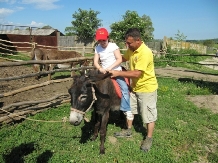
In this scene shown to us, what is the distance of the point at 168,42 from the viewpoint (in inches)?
765

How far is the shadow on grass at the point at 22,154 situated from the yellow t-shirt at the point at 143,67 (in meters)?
2.02

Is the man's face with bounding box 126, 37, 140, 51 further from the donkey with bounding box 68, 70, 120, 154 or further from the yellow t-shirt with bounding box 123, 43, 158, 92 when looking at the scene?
the donkey with bounding box 68, 70, 120, 154

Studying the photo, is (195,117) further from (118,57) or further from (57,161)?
(57,161)

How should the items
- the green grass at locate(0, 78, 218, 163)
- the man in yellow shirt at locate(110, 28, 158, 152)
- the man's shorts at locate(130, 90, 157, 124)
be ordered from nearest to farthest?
the man in yellow shirt at locate(110, 28, 158, 152)
the green grass at locate(0, 78, 218, 163)
the man's shorts at locate(130, 90, 157, 124)

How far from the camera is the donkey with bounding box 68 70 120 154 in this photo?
9.98ft

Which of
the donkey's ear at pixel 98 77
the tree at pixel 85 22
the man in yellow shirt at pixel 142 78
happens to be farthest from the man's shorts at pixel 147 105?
the tree at pixel 85 22

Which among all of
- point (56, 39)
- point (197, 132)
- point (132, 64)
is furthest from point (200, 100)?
point (56, 39)

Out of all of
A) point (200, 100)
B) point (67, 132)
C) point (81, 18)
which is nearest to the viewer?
point (67, 132)

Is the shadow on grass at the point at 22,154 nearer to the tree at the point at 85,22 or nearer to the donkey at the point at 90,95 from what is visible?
the donkey at the point at 90,95

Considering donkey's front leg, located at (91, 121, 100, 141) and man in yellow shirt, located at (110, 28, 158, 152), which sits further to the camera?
donkey's front leg, located at (91, 121, 100, 141)

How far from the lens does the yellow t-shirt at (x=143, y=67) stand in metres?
3.43

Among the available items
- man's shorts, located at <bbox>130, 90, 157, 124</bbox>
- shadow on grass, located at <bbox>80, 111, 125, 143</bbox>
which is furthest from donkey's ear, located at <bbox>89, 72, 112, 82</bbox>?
shadow on grass, located at <bbox>80, 111, 125, 143</bbox>

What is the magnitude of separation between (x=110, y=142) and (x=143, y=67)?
1753mm

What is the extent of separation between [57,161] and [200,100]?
17.3 ft
